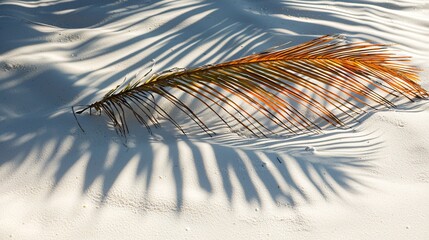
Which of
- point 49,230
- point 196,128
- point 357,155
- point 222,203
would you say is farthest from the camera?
point 196,128

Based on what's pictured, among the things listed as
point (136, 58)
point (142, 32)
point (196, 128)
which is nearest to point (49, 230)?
point (196, 128)

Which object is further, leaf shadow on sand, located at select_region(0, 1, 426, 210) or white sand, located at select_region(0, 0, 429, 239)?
leaf shadow on sand, located at select_region(0, 1, 426, 210)

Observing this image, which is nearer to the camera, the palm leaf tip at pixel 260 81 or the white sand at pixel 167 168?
the white sand at pixel 167 168

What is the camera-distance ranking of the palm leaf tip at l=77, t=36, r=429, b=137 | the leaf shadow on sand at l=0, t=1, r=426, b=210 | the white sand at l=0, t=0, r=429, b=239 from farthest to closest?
the palm leaf tip at l=77, t=36, r=429, b=137 < the leaf shadow on sand at l=0, t=1, r=426, b=210 < the white sand at l=0, t=0, r=429, b=239

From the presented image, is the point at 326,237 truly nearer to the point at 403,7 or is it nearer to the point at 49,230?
the point at 49,230

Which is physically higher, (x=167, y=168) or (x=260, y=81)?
(x=260, y=81)

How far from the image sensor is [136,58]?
2.75 metres

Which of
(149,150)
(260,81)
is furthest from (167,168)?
(260,81)

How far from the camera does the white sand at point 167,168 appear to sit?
170 centimetres

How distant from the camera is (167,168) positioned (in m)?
1.94

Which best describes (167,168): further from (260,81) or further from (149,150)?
(260,81)

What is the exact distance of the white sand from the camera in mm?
1703

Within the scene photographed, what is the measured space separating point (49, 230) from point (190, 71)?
810mm

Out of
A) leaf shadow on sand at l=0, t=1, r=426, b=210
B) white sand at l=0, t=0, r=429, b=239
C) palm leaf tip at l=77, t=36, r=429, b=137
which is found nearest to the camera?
white sand at l=0, t=0, r=429, b=239
